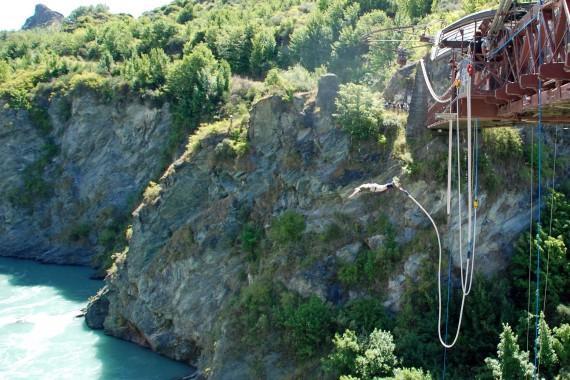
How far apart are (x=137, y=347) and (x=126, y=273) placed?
12.7 ft

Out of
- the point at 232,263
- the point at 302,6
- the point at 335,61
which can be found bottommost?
the point at 232,263

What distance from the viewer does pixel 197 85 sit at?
1476 inches

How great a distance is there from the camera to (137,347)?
88.2ft

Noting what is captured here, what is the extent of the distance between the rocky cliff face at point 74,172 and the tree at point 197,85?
8.56 feet

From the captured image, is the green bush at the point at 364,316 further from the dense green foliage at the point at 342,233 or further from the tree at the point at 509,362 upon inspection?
the tree at the point at 509,362

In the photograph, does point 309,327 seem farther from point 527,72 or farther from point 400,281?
point 527,72

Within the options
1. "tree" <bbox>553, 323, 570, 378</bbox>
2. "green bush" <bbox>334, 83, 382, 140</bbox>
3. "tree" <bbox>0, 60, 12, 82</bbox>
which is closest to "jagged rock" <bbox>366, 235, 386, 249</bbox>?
"green bush" <bbox>334, 83, 382, 140</bbox>

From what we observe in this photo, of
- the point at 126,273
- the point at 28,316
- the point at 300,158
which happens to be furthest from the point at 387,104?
the point at 28,316

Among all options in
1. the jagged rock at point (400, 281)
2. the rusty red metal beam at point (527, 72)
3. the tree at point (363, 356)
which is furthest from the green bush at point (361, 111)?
the tree at point (363, 356)

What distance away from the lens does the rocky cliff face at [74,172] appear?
41.6m

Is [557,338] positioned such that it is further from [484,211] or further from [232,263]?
[232,263]

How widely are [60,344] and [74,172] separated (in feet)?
67.3

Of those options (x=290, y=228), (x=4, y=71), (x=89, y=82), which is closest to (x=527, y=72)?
(x=290, y=228)

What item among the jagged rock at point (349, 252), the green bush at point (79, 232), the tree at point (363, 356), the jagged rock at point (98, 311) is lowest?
the jagged rock at point (98, 311)
